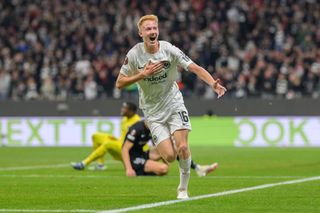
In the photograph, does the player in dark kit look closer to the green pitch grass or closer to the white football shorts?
the green pitch grass

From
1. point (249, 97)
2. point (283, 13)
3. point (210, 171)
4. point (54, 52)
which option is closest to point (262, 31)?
point (283, 13)

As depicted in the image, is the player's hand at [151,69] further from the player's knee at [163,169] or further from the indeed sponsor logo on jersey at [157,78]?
the player's knee at [163,169]

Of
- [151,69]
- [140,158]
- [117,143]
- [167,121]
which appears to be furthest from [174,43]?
[151,69]

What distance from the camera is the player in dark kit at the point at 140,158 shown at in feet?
56.2

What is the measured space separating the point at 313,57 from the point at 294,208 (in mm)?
23066

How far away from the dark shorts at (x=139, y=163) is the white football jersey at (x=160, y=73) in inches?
204

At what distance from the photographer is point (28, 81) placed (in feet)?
117

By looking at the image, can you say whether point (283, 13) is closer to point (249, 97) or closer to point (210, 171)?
point (249, 97)

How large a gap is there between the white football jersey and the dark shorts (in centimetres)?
517

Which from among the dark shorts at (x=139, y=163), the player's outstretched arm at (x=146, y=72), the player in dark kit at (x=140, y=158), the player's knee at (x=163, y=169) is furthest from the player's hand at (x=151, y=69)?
the dark shorts at (x=139, y=163)

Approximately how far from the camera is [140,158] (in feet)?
57.0

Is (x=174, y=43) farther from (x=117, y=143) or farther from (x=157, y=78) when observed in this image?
(x=157, y=78)

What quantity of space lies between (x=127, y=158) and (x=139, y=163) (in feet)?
1.10

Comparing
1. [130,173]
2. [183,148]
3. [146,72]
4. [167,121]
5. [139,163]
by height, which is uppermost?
[146,72]
